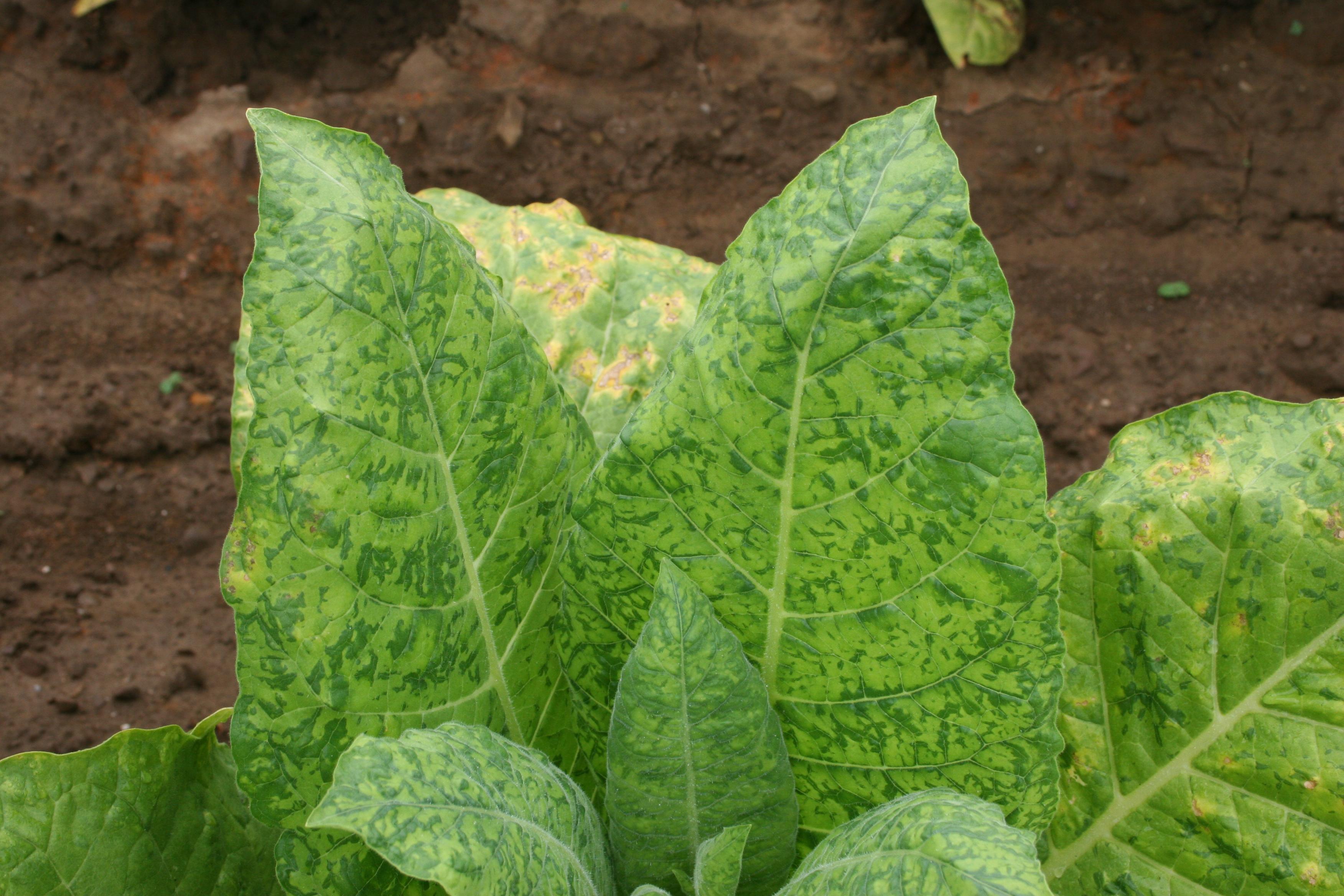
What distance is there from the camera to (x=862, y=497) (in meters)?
1.20

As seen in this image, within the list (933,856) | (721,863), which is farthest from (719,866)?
Result: (933,856)

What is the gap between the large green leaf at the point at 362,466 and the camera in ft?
3.68

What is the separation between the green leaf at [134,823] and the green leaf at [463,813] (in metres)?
0.47

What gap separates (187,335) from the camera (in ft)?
11.0

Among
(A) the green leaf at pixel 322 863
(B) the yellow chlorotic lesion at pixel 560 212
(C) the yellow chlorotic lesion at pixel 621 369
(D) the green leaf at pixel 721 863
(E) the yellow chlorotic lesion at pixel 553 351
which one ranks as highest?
(B) the yellow chlorotic lesion at pixel 560 212

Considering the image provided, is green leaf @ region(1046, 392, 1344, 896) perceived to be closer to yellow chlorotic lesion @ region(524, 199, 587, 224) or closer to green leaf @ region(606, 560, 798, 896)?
green leaf @ region(606, 560, 798, 896)

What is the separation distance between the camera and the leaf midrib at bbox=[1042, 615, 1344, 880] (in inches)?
53.9

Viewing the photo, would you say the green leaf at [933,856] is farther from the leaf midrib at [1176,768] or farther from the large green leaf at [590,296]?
the large green leaf at [590,296]

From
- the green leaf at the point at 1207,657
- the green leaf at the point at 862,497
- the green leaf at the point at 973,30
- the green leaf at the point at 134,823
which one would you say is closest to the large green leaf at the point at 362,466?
the green leaf at the point at 862,497

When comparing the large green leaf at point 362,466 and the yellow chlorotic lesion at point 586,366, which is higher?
the large green leaf at point 362,466

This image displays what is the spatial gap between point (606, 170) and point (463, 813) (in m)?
2.99

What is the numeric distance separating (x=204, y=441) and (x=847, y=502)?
97.2 inches

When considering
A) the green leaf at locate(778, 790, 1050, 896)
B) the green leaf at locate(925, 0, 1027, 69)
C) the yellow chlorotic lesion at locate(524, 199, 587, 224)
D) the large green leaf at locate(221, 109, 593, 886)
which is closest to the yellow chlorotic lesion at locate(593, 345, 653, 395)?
the yellow chlorotic lesion at locate(524, 199, 587, 224)

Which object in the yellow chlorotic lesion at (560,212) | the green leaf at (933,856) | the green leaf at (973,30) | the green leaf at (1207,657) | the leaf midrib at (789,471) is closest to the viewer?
the green leaf at (933,856)
